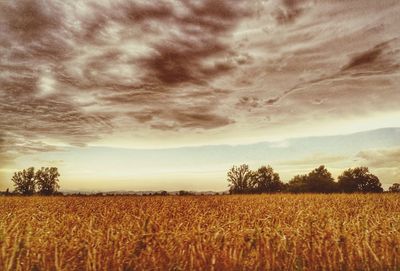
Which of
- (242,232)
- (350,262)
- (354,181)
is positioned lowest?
(350,262)

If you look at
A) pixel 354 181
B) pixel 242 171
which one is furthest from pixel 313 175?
pixel 242 171

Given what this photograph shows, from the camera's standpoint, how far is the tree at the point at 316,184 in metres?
78.2

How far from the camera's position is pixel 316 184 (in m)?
80.3

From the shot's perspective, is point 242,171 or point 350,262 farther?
point 242,171

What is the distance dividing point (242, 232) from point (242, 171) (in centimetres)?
7381

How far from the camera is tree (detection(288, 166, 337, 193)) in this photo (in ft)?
257

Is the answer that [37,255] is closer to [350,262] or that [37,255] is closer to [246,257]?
[246,257]

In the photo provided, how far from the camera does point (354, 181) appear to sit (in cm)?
8031

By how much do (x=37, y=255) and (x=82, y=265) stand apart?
113cm

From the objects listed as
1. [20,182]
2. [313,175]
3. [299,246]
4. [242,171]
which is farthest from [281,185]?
[299,246]

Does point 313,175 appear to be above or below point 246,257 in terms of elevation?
above

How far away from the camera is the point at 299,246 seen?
9.01 m

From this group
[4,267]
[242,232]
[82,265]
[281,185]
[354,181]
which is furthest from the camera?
[281,185]

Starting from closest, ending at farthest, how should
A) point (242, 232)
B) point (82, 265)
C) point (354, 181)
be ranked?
1. point (82, 265)
2. point (242, 232)
3. point (354, 181)
